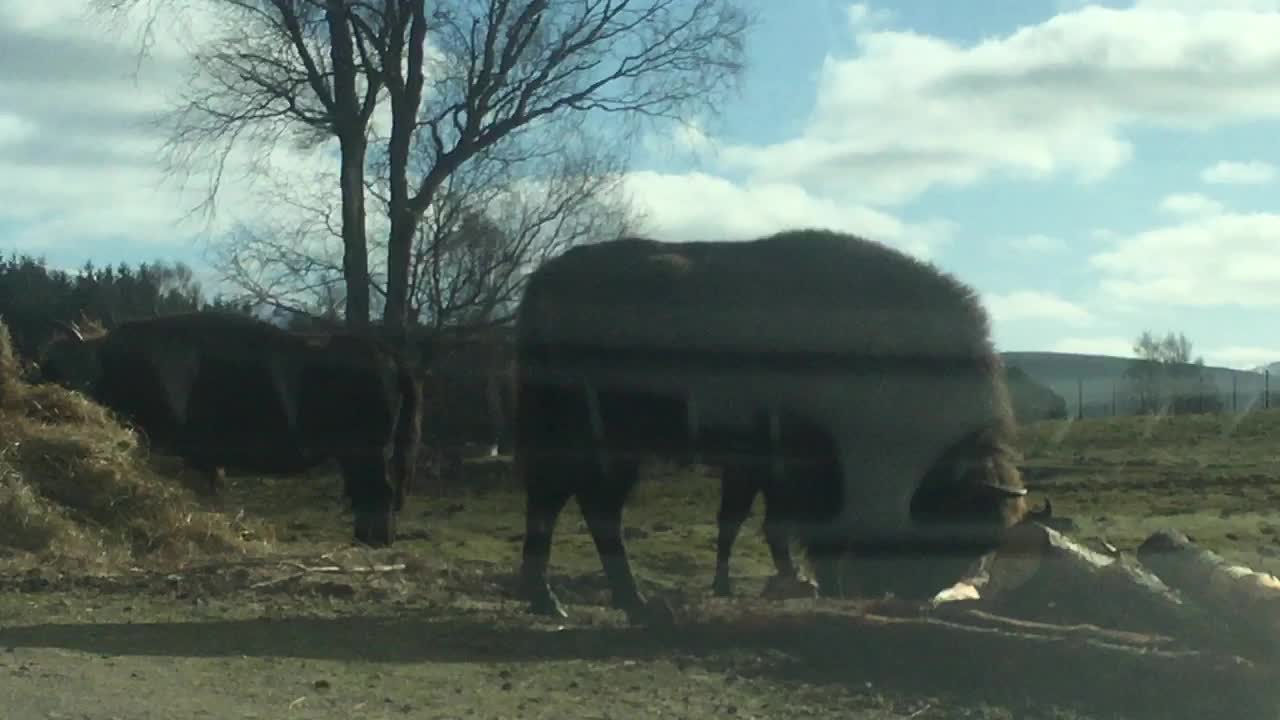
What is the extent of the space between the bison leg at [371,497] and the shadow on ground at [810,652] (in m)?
6.88

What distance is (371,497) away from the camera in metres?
16.3

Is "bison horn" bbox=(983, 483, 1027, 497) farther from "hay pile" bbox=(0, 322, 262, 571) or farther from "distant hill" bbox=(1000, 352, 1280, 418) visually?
"distant hill" bbox=(1000, 352, 1280, 418)

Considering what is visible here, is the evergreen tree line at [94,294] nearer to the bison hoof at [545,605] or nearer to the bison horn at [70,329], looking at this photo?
the bison horn at [70,329]

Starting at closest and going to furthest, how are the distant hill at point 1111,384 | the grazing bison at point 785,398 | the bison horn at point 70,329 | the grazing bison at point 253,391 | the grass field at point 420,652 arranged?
the grass field at point 420,652 < the grazing bison at point 785,398 < the grazing bison at point 253,391 < the bison horn at point 70,329 < the distant hill at point 1111,384

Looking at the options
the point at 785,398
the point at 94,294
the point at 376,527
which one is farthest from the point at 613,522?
the point at 94,294

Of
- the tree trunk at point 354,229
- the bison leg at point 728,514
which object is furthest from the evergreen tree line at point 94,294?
the bison leg at point 728,514

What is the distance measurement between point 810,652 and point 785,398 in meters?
2.37

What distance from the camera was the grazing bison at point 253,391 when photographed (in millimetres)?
16938

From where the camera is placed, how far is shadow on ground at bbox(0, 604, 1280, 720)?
6492 mm

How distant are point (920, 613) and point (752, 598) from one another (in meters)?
2.31

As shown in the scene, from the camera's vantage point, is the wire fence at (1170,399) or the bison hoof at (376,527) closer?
the bison hoof at (376,527)

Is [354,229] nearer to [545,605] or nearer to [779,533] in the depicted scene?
[779,533]

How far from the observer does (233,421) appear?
1762cm

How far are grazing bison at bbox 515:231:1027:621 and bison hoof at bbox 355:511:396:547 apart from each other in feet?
20.7
